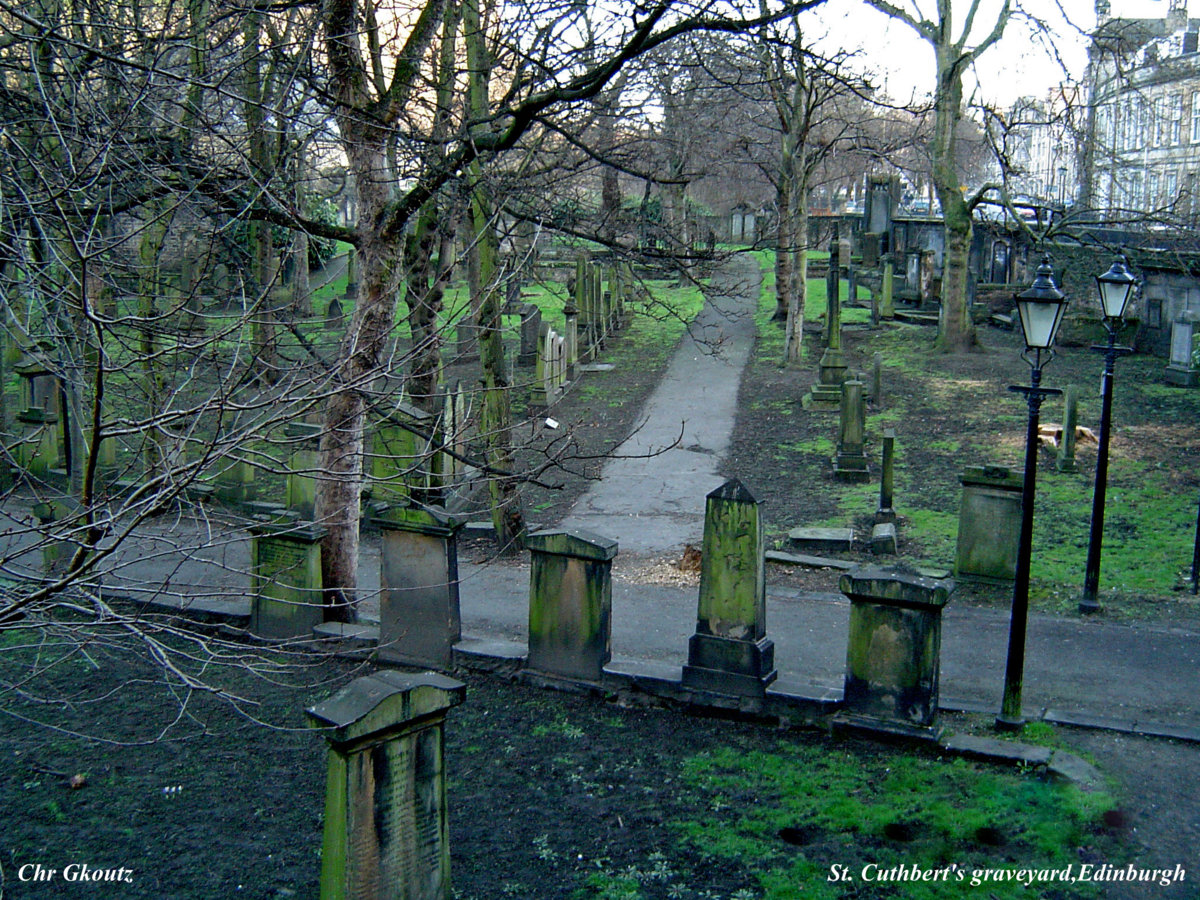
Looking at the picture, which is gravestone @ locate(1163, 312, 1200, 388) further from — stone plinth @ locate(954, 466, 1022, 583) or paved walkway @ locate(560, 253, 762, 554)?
stone plinth @ locate(954, 466, 1022, 583)

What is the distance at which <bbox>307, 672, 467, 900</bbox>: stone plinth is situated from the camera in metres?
4.83

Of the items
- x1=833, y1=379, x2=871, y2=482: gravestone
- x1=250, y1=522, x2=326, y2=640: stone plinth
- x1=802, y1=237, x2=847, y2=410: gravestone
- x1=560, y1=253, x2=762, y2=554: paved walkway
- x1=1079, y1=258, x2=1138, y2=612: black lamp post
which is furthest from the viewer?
x1=802, y1=237, x2=847, y2=410: gravestone

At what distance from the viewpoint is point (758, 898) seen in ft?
17.6

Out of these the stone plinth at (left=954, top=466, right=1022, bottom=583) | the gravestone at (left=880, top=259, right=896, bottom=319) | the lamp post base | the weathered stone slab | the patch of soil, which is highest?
the gravestone at (left=880, top=259, right=896, bottom=319)

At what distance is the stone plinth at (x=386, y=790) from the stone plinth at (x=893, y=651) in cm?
302

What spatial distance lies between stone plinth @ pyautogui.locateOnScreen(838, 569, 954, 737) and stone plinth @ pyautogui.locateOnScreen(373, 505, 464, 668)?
3.09m

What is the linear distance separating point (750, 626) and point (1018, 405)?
13484mm

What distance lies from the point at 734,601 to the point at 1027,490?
7.07ft

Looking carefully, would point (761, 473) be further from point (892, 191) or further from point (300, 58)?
point (892, 191)

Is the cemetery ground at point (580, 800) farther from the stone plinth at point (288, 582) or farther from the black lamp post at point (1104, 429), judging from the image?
the stone plinth at point (288, 582)

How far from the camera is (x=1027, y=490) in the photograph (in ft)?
24.0

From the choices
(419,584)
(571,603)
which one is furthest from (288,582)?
(571,603)

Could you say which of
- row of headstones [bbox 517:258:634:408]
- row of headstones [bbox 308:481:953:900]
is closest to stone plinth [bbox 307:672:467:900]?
row of headstones [bbox 308:481:953:900]

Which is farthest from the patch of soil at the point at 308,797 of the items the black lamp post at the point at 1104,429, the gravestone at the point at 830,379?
the gravestone at the point at 830,379
